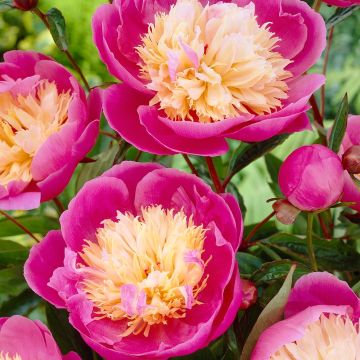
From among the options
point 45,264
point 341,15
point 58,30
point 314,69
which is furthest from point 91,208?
point 314,69

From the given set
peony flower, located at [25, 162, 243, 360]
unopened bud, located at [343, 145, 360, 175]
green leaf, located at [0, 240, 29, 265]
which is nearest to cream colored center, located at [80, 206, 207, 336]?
peony flower, located at [25, 162, 243, 360]

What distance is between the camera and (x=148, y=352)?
37 centimetres

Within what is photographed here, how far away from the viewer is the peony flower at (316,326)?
1.19 ft

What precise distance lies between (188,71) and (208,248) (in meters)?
0.11

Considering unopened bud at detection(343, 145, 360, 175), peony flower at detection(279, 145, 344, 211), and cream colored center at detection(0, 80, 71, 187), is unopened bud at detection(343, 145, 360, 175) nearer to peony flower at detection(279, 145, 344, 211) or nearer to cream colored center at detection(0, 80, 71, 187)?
peony flower at detection(279, 145, 344, 211)

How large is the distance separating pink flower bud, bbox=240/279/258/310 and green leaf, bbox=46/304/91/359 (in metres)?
0.16

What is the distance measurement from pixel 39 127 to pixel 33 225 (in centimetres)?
20

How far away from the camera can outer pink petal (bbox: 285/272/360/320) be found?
387 mm

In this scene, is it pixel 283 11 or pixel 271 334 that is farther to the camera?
pixel 283 11

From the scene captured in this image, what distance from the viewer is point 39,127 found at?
17.6 inches

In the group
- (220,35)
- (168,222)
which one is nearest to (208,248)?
(168,222)

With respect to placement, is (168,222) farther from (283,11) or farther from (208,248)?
(283,11)

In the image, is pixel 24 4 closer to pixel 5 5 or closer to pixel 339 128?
pixel 5 5

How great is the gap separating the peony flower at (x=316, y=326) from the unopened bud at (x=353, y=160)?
0.26 feet
